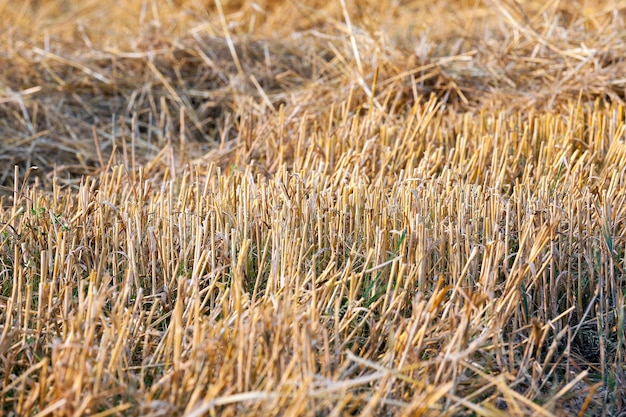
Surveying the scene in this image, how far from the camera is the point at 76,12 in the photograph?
636cm

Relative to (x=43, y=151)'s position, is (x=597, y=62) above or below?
above

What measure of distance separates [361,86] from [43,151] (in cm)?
160

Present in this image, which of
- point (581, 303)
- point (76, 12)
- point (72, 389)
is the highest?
point (76, 12)

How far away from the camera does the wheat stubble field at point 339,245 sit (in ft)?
5.00

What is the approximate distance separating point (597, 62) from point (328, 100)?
128 cm

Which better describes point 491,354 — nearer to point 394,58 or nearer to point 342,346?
point 342,346

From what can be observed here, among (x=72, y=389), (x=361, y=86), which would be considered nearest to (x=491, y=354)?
(x=72, y=389)

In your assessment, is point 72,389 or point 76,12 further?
point 76,12

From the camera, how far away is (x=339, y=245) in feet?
7.11

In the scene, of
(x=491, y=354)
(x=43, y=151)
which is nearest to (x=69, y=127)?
(x=43, y=151)

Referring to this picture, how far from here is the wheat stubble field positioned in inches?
60.0

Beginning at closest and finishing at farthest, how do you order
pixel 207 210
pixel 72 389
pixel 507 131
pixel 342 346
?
pixel 72 389, pixel 342 346, pixel 207 210, pixel 507 131

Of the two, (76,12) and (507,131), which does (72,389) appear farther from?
(76,12)

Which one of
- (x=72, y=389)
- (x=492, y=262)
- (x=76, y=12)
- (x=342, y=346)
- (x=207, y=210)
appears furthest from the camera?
(x=76, y=12)
